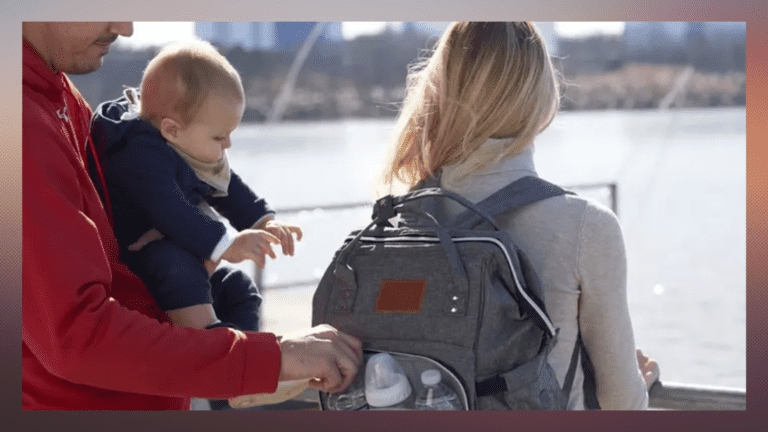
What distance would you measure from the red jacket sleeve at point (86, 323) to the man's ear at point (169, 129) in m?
0.35

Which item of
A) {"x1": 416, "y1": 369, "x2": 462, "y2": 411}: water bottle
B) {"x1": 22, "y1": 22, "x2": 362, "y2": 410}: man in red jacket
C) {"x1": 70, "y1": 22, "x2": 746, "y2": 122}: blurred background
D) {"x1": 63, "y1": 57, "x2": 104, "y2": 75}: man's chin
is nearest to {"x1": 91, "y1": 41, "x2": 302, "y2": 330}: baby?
{"x1": 22, "y1": 22, "x2": 362, "y2": 410}: man in red jacket

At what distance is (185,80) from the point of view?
203 centimetres

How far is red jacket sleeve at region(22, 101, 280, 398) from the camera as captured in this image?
1.64 meters

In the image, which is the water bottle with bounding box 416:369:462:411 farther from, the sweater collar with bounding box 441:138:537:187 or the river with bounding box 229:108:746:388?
the river with bounding box 229:108:746:388

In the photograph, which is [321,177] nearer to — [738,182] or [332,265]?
[738,182]

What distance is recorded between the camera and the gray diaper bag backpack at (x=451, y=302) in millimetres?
1744

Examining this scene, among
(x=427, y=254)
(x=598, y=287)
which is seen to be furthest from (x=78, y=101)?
(x=598, y=287)

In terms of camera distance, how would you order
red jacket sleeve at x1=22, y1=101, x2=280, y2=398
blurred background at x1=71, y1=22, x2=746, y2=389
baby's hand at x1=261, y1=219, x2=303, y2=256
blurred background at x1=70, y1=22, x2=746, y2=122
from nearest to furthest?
red jacket sleeve at x1=22, y1=101, x2=280, y2=398
baby's hand at x1=261, y1=219, x2=303, y2=256
blurred background at x1=71, y1=22, x2=746, y2=389
blurred background at x1=70, y1=22, x2=746, y2=122

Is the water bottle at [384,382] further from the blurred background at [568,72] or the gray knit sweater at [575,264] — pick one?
the blurred background at [568,72]

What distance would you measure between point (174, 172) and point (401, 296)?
581mm

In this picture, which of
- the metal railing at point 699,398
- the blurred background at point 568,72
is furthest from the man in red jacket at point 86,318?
the blurred background at point 568,72

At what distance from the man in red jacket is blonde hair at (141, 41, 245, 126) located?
0.56 ft

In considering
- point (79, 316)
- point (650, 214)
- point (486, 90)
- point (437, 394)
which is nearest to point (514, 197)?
point (486, 90)

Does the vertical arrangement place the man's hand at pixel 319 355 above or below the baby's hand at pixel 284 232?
below
